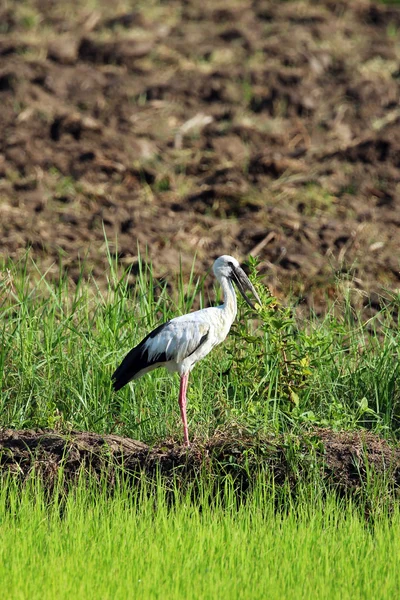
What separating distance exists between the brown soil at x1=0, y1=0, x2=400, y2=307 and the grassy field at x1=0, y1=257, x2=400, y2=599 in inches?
46.7

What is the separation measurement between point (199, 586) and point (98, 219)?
5.65 meters

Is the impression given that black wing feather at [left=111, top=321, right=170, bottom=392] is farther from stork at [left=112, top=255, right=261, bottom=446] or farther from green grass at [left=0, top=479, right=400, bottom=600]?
green grass at [left=0, top=479, right=400, bottom=600]

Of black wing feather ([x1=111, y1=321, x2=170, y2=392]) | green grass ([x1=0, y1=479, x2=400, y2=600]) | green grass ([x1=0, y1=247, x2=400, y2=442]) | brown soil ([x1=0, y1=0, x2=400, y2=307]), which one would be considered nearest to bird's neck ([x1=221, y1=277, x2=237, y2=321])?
green grass ([x1=0, y1=247, x2=400, y2=442])

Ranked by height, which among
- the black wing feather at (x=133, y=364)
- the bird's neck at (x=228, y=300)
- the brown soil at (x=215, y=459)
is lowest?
the brown soil at (x=215, y=459)

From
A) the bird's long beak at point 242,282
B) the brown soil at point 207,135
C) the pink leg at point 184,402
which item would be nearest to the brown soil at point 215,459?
the pink leg at point 184,402

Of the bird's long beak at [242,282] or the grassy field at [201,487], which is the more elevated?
the bird's long beak at [242,282]

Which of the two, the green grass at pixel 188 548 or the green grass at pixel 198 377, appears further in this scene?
the green grass at pixel 198 377

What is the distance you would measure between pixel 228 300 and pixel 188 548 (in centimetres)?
181

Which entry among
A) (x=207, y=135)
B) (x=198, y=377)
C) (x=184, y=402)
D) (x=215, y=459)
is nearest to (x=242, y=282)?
(x=184, y=402)

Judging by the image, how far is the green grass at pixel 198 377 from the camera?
258 inches

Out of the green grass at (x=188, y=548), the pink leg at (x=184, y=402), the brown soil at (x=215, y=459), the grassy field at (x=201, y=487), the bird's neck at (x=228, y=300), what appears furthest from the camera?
the bird's neck at (x=228, y=300)

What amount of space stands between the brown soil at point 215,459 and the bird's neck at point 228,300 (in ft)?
2.45

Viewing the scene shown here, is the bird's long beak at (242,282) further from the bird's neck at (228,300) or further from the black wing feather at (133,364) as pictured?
the black wing feather at (133,364)

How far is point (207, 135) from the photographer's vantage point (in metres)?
11.9
